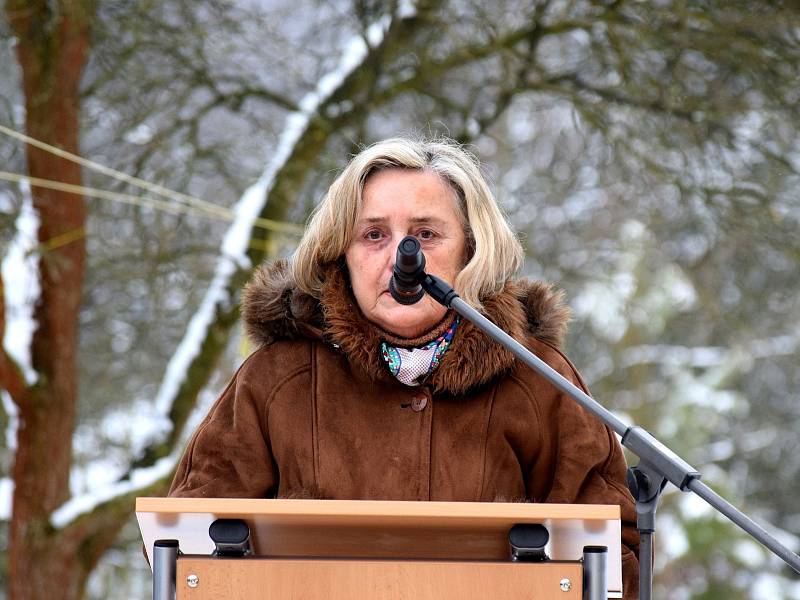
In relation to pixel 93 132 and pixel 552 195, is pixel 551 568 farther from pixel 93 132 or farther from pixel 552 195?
pixel 552 195

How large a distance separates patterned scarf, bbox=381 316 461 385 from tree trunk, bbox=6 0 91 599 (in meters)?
3.55

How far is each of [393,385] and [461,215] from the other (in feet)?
1.54

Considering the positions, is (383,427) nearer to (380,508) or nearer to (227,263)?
(380,508)

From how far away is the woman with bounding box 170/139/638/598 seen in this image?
3174mm

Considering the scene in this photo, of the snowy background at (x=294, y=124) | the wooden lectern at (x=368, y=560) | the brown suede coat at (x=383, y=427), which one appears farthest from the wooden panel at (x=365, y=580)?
the snowy background at (x=294, y=124)

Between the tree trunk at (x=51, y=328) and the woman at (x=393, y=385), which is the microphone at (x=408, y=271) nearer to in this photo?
the woman at (x=393, y=385)

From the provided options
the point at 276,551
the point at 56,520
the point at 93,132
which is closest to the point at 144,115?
the point at 93,132

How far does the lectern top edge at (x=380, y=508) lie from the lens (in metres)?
2.11

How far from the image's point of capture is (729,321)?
28.7 feet

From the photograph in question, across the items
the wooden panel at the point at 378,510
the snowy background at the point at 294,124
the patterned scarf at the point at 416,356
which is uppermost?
the snowy background at the point at 294,124

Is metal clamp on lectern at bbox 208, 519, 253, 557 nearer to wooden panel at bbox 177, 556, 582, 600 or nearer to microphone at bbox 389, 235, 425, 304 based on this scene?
wooden panel at bbox 177, 556, 582, 600

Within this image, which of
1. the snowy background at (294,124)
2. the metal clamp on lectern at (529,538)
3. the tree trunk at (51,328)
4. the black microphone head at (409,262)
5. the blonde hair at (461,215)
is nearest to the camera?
the metal clamp on lectern at (529,538)

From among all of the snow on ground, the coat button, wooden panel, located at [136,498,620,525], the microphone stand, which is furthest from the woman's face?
the snow on ground

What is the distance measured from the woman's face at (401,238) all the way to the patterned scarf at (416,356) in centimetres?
4
